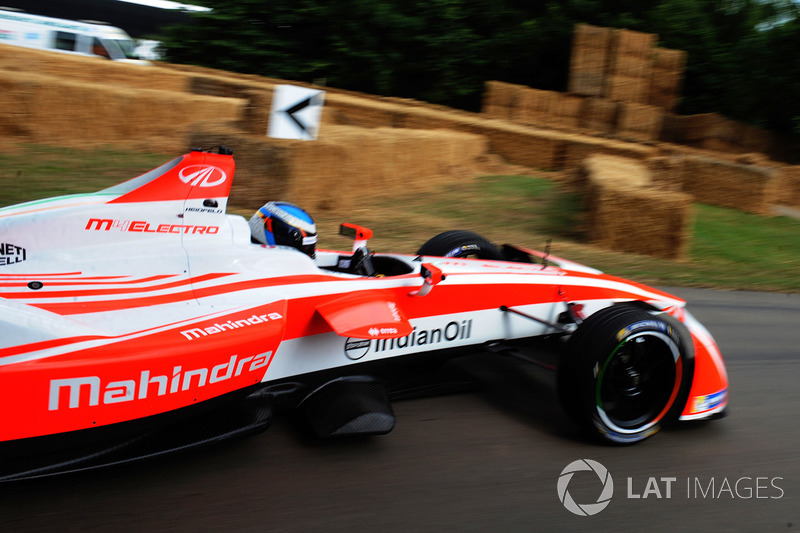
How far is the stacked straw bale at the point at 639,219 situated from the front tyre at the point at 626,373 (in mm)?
4860

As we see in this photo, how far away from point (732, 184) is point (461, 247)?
9.23 metres

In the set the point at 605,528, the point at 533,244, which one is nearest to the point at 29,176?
the point at 533,244

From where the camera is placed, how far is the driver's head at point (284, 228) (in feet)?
13.5

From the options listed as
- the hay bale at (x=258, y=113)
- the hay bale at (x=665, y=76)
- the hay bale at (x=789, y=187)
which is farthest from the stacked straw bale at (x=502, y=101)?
the hay bale at (x=258, y=113)

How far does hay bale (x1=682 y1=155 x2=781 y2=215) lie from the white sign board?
8740mm

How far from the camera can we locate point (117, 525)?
2941 millimetres

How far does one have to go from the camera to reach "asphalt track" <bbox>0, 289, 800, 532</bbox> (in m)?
3.09

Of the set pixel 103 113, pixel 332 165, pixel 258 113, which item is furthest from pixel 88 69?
pixel 332 165

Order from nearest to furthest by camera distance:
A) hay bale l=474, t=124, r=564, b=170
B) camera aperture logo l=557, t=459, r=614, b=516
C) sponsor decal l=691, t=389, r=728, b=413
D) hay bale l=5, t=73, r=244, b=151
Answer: camera aperture logo l=557, t=459, r=614, b=516 → sponsor decal l=691, t=389, r=728, b=413 → hay bale l=5, t=73, r=244, b=151 → hay bale l=474, t=124, r=564, b=170

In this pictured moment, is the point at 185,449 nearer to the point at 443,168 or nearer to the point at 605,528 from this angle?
the point at 605,528

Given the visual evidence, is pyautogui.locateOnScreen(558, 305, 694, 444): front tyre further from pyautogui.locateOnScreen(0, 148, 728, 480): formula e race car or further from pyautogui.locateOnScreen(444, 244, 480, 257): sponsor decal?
pyautogui.locateOnScreen(444, 244, 480, 257): sponsor decal

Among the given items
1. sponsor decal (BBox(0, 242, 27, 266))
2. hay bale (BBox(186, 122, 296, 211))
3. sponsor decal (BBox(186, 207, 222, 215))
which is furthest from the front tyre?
hay bale (BBox(186, 122, 296, 211))

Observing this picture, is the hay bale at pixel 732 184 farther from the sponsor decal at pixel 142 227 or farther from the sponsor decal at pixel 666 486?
the sponsor decal at pixel 142 227

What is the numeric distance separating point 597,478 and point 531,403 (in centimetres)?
86
